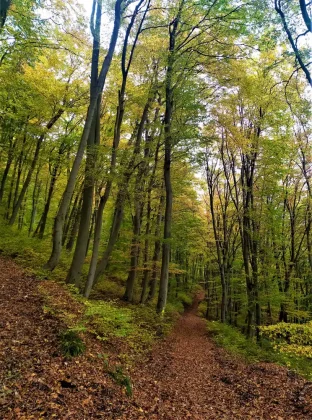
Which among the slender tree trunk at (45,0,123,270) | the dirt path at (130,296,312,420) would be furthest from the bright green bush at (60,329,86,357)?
the slender tree trunk at (45,0,123,270)

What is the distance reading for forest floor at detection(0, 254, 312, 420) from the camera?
11.9ft

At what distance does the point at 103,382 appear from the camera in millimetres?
4566

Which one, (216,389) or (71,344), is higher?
(71,344)

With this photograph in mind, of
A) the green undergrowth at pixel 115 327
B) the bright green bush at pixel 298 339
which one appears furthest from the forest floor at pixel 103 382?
the bright green bush at pixel 298 339

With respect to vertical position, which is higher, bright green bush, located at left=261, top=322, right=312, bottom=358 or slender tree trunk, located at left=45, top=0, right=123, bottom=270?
slender tree trunk, located at left=45, top=0, right=123, bottom=270

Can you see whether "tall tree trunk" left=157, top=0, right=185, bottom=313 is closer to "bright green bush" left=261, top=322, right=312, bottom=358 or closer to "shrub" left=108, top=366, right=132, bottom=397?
"bright green bush" left=261, top=322, right=312, bottom=358

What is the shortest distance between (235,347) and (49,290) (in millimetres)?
7742

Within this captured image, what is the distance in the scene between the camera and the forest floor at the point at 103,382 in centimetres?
362

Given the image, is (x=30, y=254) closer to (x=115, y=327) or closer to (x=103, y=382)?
(x=115, y=327)

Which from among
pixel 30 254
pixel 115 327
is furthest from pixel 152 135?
pixel 115 327

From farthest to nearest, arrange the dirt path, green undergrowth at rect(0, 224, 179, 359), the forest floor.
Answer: green undergrowth at rect(0, 224, 179, 359), the dirt path, the forest floor

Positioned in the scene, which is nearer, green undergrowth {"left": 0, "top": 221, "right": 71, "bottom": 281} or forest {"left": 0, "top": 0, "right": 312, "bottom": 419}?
forest {"left": 0, "top": 0, "right": 312, "bottom": 419}

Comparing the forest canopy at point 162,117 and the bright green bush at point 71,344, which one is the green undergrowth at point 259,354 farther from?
the bright green bush at point 71,344

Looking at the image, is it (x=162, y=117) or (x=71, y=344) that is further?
(x=162, y=117)
